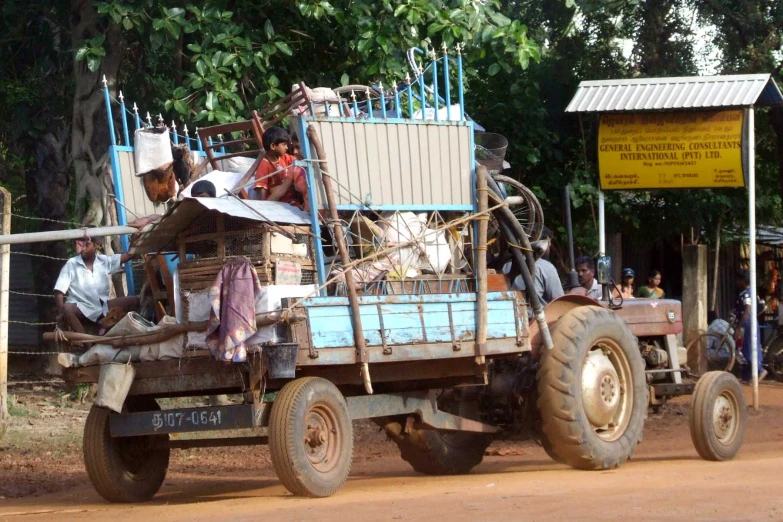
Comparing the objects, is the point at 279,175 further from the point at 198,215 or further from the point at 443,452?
the point at 443,452

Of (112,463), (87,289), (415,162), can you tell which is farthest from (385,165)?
(87,289)

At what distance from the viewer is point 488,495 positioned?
21.2 ft

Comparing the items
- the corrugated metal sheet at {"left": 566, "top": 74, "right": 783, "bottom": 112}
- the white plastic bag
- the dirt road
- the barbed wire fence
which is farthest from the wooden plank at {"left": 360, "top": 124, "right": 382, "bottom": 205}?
the corrugated metal sheet at {"left": 566, "top": 74, "right": 783, "bottom": 112}

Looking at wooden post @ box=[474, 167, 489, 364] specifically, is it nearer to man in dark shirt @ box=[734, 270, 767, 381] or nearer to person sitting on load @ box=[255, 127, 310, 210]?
person sitting on load @ box=[255, 127, 310, 210]

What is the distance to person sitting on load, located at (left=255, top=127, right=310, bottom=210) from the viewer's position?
696 cm

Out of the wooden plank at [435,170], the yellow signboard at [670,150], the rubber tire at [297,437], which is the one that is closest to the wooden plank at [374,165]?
the wooden plank at [435,170]

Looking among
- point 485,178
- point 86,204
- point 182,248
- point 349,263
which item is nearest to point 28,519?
point 182,248

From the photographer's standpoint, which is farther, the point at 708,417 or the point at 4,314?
the point at 4,314

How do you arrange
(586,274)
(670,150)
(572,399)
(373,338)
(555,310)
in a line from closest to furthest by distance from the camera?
(373,338) < (572,399) < (555,310) < (586,274) < (670,150)

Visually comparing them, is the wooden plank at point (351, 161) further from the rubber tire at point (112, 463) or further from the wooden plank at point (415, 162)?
the rubber tire at point (112, 463)

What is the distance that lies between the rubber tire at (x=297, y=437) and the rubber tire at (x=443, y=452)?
5.72ft

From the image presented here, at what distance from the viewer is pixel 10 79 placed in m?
13.1

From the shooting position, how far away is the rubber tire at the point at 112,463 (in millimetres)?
7059

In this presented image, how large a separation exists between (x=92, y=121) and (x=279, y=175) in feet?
17.0
